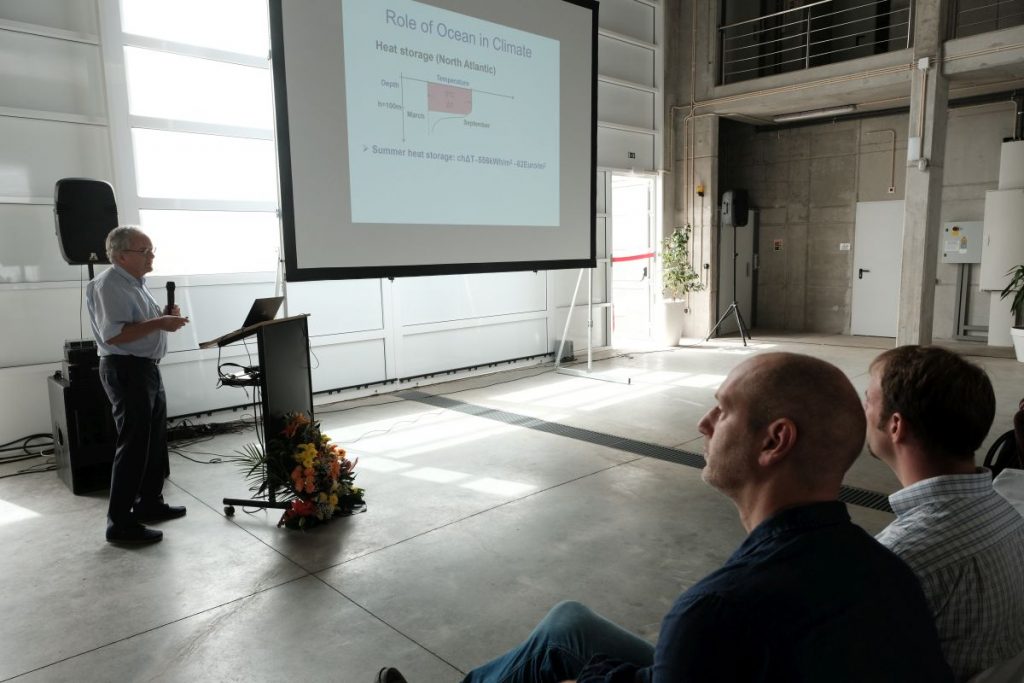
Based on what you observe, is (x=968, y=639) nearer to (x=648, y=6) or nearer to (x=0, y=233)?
(x=0, y=233)

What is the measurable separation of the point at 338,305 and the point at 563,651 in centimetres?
554

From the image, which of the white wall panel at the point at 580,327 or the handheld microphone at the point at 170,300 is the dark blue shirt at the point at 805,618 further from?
the white wall panel at the point at 580,327

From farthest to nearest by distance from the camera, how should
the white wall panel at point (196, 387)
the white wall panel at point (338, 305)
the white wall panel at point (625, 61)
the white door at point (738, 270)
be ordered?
the white door at point (738, 270), the white wall panel at point (625, 61), the white wall panel at point (338, 305), the white wall panel at point (196, 387)

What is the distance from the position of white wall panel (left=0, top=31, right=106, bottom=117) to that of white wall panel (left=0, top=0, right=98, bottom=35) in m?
0.12

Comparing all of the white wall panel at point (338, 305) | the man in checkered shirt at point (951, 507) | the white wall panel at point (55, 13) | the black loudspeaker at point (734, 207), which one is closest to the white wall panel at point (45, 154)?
the white wall panel at point (55, 13)

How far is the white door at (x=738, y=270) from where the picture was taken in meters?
11.2

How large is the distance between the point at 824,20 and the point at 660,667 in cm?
1233

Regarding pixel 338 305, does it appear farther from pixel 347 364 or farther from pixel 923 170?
pixel 923 170

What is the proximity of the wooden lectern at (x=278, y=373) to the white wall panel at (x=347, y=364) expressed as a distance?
252cm

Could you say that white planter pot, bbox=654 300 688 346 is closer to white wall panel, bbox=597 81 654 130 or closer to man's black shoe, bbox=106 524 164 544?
white wall panel, bbox=597 81 654 130

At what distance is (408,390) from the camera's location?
23.5 ft

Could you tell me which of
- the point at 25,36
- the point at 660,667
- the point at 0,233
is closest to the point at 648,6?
the point at 25,36

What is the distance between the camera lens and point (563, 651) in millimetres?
1502

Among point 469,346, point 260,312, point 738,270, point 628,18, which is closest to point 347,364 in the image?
point 469,346
